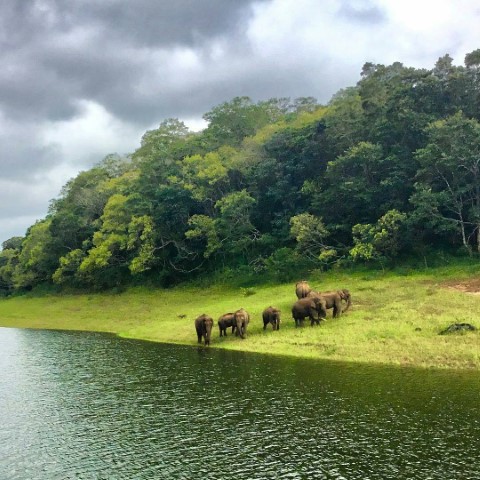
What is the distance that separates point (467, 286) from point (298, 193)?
23.5 m

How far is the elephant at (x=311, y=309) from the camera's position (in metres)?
32.2

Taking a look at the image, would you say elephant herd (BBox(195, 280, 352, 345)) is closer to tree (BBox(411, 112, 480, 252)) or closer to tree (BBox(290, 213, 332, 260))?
tree (BBox(411, 112, 480, 252))

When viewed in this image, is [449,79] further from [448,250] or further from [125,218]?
[125,218]

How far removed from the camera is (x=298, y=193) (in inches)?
2183

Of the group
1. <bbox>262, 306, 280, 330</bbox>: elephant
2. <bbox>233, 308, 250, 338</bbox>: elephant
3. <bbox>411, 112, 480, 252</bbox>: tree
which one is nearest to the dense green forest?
<bbox>411, 112, 480, 252</bbox>: tree

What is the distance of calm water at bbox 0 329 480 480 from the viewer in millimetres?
13672

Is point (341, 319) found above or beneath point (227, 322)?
beneath

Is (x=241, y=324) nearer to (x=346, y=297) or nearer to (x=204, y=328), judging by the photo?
(x=204, y=328)

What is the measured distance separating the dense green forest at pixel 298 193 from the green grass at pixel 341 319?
428cm

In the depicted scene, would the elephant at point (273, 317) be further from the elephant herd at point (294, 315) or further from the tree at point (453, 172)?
the tree at point (453, 172)

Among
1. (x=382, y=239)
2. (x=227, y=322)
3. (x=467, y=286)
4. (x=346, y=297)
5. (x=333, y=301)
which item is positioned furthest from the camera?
Answer: (x=382, y=239)

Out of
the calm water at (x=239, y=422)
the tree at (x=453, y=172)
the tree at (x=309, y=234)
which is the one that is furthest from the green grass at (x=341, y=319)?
the tree at (x=453, y=172)

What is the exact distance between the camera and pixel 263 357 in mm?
27875

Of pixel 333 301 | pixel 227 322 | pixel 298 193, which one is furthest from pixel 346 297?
pixel 298 193
